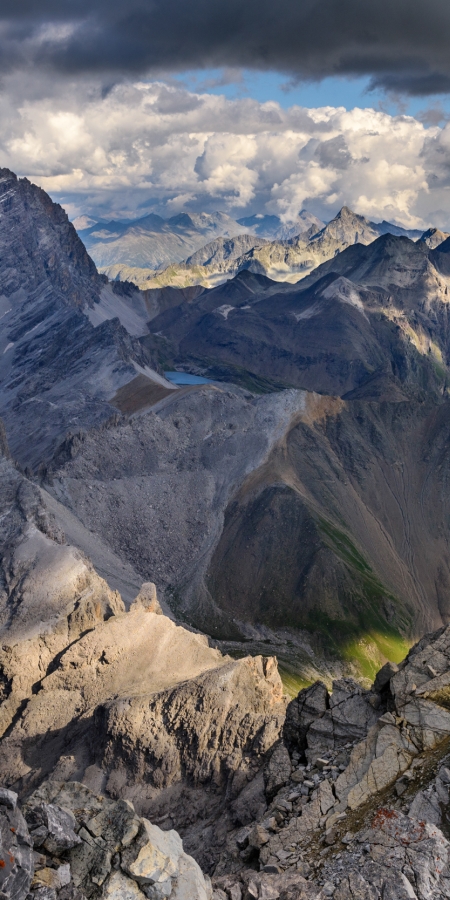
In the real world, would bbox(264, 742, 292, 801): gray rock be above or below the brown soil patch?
above

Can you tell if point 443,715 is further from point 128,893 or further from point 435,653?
point 128,893

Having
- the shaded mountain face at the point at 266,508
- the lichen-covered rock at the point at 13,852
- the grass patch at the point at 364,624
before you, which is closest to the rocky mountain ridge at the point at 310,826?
the lichen-covered rock at the point at 13,852

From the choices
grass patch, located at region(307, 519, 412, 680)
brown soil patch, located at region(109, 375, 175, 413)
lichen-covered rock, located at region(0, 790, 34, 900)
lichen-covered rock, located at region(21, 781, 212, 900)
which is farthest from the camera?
brown soil patch, located at region(109, 375, 175, 413)

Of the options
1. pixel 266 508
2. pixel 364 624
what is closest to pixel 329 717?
pixel 364 624

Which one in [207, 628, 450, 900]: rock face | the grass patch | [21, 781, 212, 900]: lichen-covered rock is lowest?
the grass patch

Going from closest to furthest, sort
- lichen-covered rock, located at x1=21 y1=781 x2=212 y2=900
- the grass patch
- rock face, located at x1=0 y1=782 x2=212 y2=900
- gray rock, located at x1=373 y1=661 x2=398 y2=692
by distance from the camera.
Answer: rock face, located at x1=0 y1=782 x2=212 y2=900 → lichen-covered rock, located at x1=21 y1=781 x2=212 y2=900 → gray rock, located at x1=373 y1=661 x2=398 y2=692 → the grass patch

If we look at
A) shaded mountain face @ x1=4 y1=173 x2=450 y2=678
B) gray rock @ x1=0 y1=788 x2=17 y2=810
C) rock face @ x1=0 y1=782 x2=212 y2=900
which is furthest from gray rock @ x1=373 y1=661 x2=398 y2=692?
shaded mountain face @ x1=4 y1=173 x2=450 y2=678

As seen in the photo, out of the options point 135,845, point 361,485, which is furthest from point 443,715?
point 361,485

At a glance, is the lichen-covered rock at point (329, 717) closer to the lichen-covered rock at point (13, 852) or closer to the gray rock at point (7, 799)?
the lichen-covered rock at point (13, 852)

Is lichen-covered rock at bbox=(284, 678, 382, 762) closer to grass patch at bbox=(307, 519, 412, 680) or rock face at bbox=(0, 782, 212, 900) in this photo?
rock face at bbox=(0, 782, 212, 900)

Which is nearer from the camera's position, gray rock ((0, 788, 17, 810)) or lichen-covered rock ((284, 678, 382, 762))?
gray rock ((0, 788, 17, 810))

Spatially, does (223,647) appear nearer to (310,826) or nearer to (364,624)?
(364,624)
